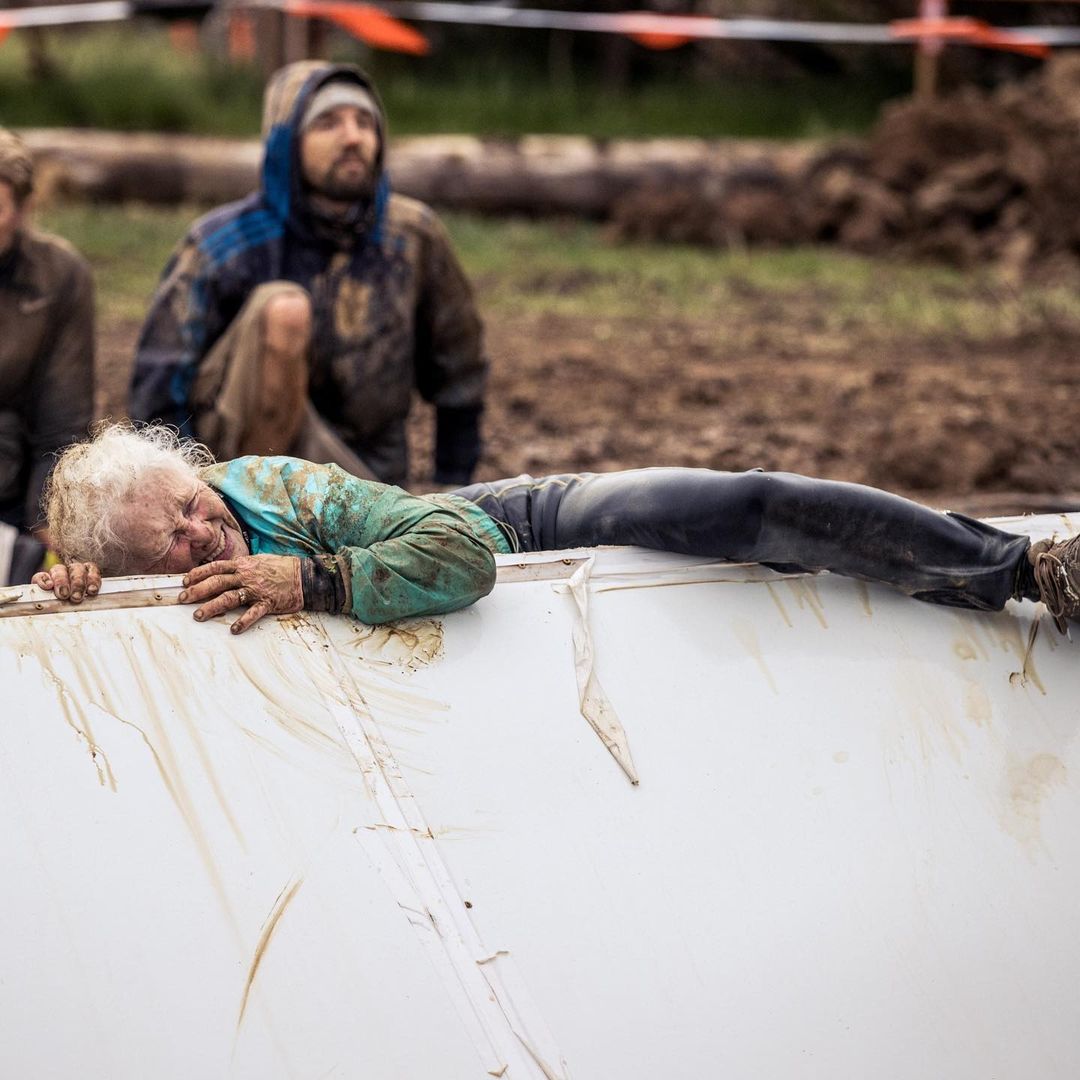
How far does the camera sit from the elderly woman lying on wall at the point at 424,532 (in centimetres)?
259

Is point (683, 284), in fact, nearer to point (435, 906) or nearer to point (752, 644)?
point (752, 644)

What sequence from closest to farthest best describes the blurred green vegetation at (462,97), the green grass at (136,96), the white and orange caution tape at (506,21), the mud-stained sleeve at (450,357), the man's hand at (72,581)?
the man's hand at (72,581)
the mud-stained sleeve at (450,357)
the white and orange caution tape at (506,21)
the green grass at (136,96)
the blurred green vegetation at (462,97)

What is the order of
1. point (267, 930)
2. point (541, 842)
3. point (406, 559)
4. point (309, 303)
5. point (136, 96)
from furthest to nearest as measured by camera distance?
1. point (136, 96)
2. point (309, 303)
3. point (406, 559)
4. point (541, 842)
5. point (267, 930)

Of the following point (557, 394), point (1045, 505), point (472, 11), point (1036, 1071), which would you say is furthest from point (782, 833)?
point (472, 11)

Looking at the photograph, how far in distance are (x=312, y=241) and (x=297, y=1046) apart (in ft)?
9.71

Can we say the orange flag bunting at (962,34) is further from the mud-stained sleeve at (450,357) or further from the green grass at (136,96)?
the mud-stained sleeve at (450,357)

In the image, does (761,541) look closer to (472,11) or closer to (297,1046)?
(297,1046)

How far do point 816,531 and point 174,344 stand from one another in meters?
2.34

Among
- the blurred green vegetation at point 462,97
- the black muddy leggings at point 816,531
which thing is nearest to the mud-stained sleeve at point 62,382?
the black muddy leggings at point 816,531

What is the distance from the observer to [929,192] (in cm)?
988

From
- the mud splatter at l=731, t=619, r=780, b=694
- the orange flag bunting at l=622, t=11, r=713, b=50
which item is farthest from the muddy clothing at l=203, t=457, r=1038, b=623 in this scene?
the orange flag bunting at l=622, t=11, r=713, b=50

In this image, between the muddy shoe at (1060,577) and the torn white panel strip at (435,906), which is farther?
the muddy shoe at (1060,577)

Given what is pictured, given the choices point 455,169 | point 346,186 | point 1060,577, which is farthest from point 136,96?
point 1060,577

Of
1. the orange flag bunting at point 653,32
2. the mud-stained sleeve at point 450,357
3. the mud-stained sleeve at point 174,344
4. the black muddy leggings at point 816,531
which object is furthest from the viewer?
the orange flag bunting at point 653,32
